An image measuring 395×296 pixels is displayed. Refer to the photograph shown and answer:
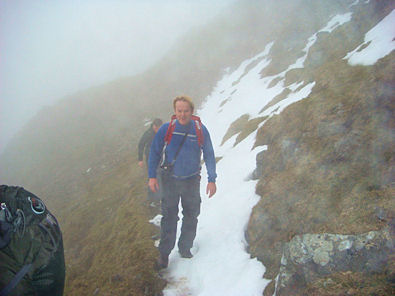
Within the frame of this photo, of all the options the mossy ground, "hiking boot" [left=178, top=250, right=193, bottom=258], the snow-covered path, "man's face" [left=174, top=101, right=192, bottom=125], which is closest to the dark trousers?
"hiking boot" [left=178, top=250, right=193, bottom=258]

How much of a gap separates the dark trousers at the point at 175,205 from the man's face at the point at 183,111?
1.40 m

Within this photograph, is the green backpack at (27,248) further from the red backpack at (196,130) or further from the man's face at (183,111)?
the man's face at (183,111)

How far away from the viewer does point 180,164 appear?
556 cm

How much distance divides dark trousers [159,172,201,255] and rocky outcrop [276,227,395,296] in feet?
7.96

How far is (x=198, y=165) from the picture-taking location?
18.9 feet

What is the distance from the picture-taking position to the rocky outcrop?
11.5 feet

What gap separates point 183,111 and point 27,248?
361 centimetres

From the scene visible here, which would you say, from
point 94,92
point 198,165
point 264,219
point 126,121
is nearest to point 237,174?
point 264,219

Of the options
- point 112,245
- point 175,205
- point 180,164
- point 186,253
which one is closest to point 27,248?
point 180,164


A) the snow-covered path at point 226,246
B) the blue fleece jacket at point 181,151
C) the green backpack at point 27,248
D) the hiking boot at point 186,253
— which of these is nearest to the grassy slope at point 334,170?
the snow-covered path at point 226,246

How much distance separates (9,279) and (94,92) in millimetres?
67401

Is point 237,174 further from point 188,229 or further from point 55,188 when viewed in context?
point 55,188

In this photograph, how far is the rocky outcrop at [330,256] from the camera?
3.50m

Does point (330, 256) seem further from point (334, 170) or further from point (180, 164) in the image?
point (180, 164)
